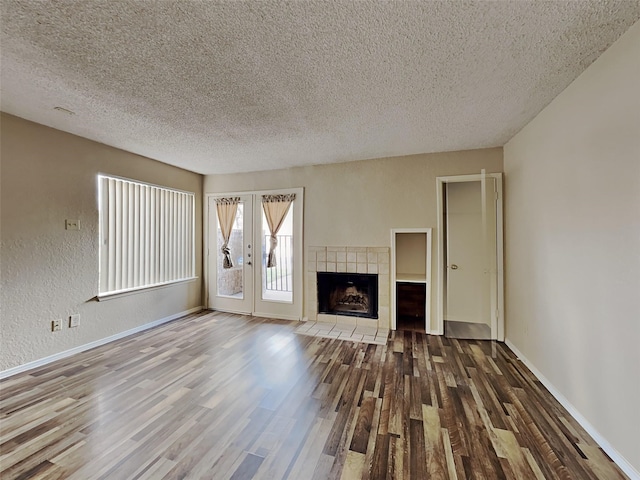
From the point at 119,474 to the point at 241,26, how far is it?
2.66 meters

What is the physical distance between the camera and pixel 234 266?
4871 millimetres

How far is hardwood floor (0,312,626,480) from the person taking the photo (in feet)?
5.15

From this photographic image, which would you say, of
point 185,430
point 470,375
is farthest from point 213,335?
point 470,375

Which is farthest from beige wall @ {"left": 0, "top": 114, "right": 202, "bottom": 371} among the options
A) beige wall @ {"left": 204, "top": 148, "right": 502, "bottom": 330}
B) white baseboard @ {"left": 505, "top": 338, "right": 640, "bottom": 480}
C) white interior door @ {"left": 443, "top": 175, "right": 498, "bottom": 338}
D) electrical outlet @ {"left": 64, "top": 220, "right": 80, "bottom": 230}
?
white baseboard @ {"left": 505, "top": 338, "right": 640, "bottom": 480}

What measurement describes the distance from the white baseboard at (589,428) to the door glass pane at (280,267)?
3292mm

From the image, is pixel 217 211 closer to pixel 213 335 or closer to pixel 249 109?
pixel 213 335

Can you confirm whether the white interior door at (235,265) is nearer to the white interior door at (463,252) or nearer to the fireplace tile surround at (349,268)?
the fireplace tile surround at (349,268)

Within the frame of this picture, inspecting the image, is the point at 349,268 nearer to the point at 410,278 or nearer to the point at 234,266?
the point at 410,278

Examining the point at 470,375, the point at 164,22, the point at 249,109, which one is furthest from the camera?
the point at 470,375

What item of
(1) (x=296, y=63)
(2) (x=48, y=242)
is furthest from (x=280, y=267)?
(1) (x=296, y=63)

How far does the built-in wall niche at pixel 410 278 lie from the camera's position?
12.6 ft

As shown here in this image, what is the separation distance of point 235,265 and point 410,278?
121 inches

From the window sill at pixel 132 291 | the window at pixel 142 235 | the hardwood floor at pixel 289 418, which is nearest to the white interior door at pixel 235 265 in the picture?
the window at pixel 142 235

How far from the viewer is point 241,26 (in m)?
1.48
